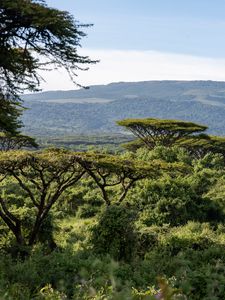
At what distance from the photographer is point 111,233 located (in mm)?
17375

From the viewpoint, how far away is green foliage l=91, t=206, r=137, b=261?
1702 centimetres

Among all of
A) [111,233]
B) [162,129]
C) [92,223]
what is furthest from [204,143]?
[111,233]

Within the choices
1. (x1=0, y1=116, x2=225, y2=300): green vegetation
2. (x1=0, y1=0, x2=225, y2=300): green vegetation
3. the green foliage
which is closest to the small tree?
(x1=0, y1=116, x2=225, y2=300): green vegetation

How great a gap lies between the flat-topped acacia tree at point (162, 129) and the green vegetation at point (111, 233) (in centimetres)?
876

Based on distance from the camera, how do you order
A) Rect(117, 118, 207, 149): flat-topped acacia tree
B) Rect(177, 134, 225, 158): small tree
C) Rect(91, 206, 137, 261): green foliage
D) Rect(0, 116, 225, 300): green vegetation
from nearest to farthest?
Rect(0, 116, 225, 300): green vegetation → Rect(91, 206, 137, 261): green foliage → Rect(117, 118, 207, 149): flat-topped acacia tree → Rect(177, 134, 225, 158): small tree

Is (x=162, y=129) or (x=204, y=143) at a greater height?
(x=162, y=129)

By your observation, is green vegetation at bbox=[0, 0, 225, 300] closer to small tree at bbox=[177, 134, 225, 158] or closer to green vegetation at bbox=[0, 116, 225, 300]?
green vegetation at bbox=[0, 116, 225, 300]

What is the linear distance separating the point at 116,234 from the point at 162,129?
3257 cm

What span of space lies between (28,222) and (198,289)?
12.1 meters

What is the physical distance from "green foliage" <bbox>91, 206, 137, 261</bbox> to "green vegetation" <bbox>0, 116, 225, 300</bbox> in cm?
4

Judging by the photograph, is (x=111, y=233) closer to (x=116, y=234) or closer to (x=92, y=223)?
(x=116, y=234)

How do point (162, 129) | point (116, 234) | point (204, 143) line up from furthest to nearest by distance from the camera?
point (204, 143), point (162, 129), point (116, 234)

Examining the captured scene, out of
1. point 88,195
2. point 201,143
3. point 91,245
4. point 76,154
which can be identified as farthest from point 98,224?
point 201,143

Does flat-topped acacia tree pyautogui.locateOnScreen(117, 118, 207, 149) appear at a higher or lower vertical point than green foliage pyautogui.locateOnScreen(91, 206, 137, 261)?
higher
